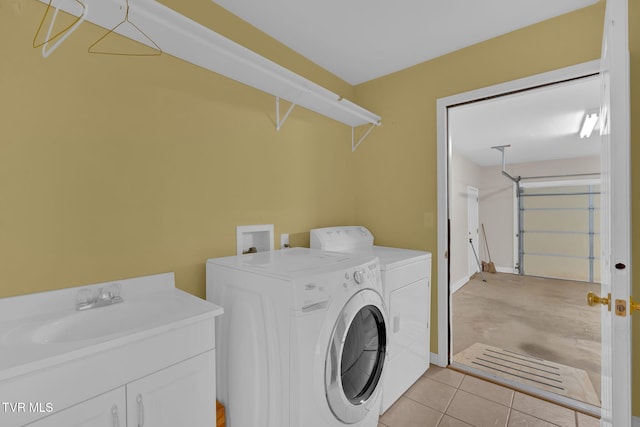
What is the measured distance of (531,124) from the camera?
11.8 feet

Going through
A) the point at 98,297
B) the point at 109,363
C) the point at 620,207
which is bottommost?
the point at 109,363

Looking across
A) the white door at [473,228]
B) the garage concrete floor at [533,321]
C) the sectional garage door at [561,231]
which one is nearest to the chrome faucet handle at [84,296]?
the garage concrete floor at [533,321]

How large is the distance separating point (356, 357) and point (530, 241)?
21.1ft

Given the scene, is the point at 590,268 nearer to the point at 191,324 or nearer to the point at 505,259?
the point at 505,259

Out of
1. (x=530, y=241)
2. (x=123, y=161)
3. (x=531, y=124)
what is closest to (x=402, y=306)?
(x=123, y=161)

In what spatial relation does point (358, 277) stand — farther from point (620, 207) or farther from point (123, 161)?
point (123, 161)

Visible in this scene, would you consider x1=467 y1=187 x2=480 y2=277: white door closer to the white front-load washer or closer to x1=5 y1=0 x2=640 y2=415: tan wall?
x1=5 y1=0 x2=640 y2=415: tan wall

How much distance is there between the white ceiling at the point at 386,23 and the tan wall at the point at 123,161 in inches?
7.2

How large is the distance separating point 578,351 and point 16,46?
423cm

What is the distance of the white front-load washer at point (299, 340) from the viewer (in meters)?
1.20

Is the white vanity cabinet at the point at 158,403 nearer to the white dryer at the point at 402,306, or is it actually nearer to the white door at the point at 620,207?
the white dryer at the point at 402,306

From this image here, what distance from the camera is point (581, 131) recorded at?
12.7ft

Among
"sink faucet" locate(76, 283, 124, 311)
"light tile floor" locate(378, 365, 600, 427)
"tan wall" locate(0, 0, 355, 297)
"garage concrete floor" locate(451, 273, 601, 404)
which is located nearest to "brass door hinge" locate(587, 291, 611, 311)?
"light tile floor" locate(378, 365, 600, 427)

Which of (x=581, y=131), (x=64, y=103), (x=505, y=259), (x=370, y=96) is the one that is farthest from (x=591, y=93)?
(x=505, y=259)
